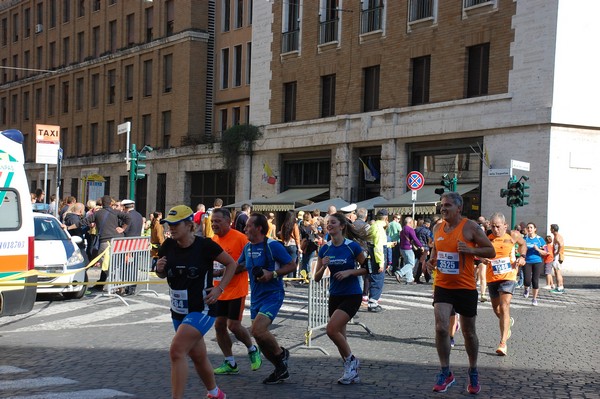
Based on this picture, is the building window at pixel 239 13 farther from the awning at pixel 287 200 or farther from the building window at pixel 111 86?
the building window at pixel 111 86

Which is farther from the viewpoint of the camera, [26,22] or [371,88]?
[26,22]

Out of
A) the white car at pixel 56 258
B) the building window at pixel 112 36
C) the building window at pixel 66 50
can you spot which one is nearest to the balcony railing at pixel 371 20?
the white car at pixel 56 258

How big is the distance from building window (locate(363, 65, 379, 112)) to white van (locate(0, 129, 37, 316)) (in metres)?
22.4

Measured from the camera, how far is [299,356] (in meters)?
11.0

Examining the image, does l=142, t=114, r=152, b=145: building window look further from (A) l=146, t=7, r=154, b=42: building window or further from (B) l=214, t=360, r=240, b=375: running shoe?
(B) l=214, t=360, r=240, b=375: running shoe

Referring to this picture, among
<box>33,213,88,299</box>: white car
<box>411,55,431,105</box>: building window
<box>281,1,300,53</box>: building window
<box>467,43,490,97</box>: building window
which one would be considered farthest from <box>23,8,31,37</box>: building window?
<box>33,213,88,299</box>: white car

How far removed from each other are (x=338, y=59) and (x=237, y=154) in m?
Result: 7.52

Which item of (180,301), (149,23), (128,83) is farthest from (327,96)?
(180,301)

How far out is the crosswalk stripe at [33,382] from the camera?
28.7 feet

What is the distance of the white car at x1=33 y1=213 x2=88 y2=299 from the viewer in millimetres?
16109

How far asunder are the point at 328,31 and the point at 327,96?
2528 mm

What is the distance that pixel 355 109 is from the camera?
34.6m

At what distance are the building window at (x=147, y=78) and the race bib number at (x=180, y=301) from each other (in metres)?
42.7

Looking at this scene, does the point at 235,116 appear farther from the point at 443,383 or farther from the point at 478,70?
the point at 443,383
